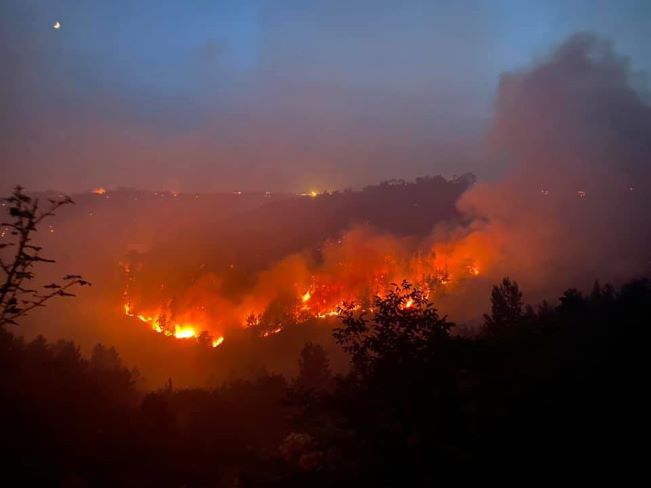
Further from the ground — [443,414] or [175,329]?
[175,329]

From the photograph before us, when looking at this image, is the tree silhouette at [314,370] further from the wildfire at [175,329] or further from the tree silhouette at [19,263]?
the tree silhouette at [19,263]

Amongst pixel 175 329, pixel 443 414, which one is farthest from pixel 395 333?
pixel 175 329

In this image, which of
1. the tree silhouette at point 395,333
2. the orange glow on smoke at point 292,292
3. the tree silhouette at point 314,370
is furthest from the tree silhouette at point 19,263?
the orange glow on smoke at point 292,292

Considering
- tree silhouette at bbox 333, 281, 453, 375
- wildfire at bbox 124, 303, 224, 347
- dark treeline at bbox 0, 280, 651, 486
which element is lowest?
dark treeline at bbox 0, 280, 651, 486

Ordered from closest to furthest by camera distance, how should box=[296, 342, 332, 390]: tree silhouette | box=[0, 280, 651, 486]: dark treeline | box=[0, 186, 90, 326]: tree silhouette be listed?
box=[0, 186, 90, 326]: tree silhouette → box=[0, 280, 651, 486]: dark treeline → box=[296, 342, 332, 390]: tree silhouette

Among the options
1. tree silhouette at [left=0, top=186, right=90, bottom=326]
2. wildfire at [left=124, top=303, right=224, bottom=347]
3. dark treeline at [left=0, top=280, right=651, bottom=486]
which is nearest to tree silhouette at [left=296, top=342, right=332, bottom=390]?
dark treeline at [left=0, top=280, right=651, bottom=486]

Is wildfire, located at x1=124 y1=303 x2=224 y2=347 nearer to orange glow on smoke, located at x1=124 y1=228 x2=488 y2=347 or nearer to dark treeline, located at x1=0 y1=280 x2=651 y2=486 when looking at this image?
orange glow on smoke, located at x1=124 y1=228 x2=488 y2=347

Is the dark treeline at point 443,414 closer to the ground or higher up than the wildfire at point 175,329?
closer to the ground

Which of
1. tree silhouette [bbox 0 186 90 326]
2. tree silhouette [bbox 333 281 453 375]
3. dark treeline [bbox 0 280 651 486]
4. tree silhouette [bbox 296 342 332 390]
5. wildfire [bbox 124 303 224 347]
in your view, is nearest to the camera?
tree silhouette [bbox 0 186 90 326]

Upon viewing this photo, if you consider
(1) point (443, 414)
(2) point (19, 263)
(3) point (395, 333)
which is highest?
(2) point (19, 263)

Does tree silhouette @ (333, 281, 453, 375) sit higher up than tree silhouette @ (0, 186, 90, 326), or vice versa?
tree silhouette @ (0, 186, 90, 326)

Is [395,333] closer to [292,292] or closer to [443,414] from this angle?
[443,414]

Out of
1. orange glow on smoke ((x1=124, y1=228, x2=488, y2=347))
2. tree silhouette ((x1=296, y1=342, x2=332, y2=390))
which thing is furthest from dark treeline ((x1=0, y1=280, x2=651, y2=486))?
orange glow on smoke ((x1=124, y1=228, x2=488, y2=347))

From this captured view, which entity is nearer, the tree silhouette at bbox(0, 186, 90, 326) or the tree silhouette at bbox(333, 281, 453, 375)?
the tree silhouette at bbox(0, 186, 90, 326)
